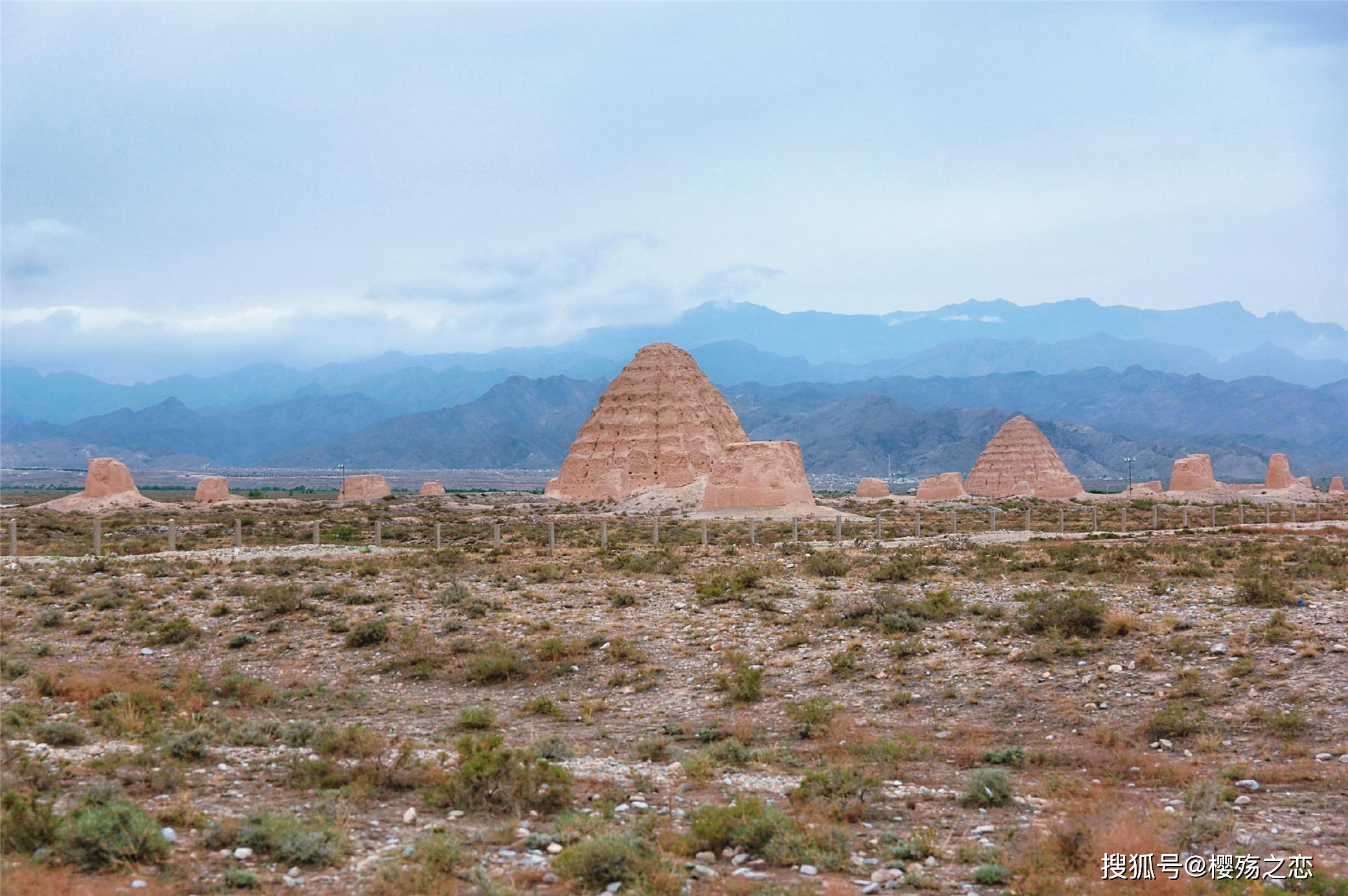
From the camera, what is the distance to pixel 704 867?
693 cm

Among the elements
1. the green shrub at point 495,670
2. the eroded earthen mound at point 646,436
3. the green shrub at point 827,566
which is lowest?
the green shrub at point 495,670

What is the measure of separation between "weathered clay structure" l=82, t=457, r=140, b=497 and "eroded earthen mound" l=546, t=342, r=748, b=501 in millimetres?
26366

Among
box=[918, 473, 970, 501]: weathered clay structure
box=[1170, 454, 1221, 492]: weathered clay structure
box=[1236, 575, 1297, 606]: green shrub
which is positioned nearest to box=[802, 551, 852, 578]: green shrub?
box=[1236, 575, 1297, 606]: green shrub

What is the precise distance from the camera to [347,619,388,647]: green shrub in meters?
15.6

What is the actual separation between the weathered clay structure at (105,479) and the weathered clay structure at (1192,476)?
66.5 m

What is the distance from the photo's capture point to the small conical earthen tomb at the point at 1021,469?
79125mm

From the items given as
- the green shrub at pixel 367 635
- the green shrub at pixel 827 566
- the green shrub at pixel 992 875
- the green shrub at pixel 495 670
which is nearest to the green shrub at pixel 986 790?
the green shrub at pixel 992 875

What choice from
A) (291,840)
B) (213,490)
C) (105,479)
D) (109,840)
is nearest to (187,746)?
(109,840)

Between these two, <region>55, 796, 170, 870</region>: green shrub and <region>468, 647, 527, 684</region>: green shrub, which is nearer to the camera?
<region>55, 796, 170, 870</region>: green shrub

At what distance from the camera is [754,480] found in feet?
144

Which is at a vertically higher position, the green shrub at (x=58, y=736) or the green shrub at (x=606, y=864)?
the green shrub at (x=606, y=864)

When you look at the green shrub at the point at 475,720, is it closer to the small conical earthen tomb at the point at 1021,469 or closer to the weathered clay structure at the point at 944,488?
the weathered clay structure at the point at 944,488

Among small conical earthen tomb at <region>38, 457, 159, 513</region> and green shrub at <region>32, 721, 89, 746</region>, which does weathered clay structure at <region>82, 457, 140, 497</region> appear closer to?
small conical earthen tomb at <region>38, 457, 159, 513</region>

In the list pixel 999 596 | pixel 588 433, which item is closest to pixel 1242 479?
pixel 588 433
